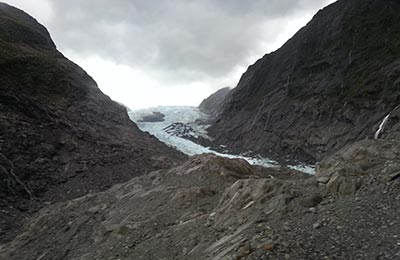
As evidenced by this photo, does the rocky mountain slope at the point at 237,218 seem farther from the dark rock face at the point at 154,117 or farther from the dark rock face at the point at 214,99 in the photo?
the dark rock face at the point at 214,99

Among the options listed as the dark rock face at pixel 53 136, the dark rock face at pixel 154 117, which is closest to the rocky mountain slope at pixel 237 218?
the dark rock face at pixel 53 136

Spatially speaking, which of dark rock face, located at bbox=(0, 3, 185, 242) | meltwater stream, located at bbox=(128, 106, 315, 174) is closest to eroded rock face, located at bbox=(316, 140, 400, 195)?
dark rock face, located at bbox=(0, 3, 185, 242)

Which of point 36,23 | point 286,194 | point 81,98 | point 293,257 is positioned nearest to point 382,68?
point 81,98

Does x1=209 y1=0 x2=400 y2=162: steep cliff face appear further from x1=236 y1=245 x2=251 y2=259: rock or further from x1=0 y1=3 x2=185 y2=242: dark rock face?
x1=236 y1=245 x2=251 y2=259: rock

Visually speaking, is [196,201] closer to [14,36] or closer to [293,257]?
[293,257]

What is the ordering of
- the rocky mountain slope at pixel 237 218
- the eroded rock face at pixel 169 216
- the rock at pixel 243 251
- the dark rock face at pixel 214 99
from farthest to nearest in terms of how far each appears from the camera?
1. the dark rock face at pixel 214 99
2. the eroded rock face at pixel 169 216
3. the rock at pixel 243 251
4. the rocky mountain slope at pixel 237 218

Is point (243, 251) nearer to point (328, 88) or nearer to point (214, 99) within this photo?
point (328, 88)
